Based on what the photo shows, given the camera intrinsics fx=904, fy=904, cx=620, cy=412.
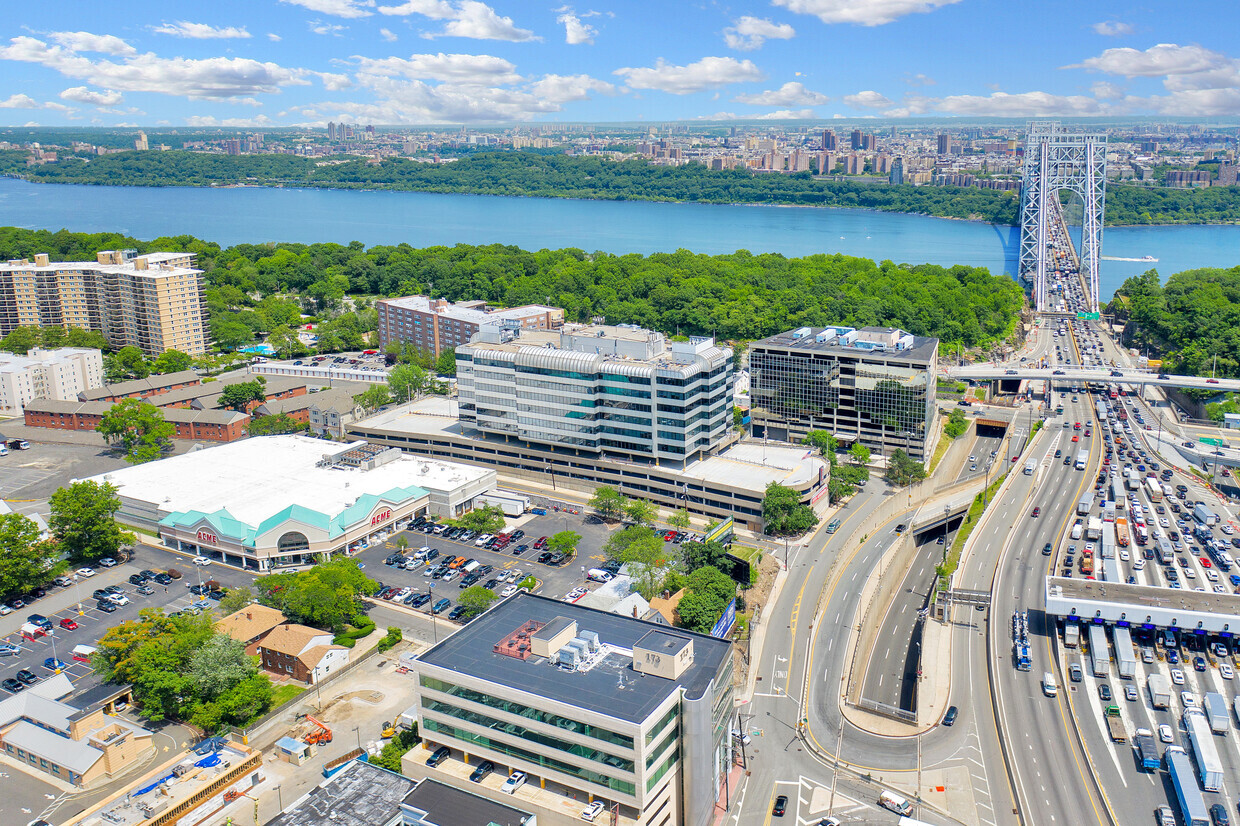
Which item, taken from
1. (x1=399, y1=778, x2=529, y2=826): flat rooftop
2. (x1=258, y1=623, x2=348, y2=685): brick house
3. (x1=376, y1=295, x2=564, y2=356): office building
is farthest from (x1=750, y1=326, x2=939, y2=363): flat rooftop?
(x1=399, y1=778, x2=529, y2=826): flat rooftop

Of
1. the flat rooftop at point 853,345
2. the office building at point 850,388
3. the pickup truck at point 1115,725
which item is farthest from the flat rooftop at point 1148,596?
the flat rooftop at point 853,345

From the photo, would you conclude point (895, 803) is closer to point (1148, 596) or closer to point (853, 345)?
point (1148, 596)

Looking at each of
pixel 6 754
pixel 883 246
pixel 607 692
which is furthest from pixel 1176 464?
pixel 883 246

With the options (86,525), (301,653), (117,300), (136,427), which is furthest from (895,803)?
(117,300)

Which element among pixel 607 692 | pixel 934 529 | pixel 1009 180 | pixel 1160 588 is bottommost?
pixel 934 529

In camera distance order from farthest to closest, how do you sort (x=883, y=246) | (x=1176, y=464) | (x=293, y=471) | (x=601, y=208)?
(x=601, y=208) < (x=883, y=246) < (x=1176, y=464) < (x=293, y=471)

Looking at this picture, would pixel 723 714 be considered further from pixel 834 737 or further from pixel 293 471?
pixel 293 471
